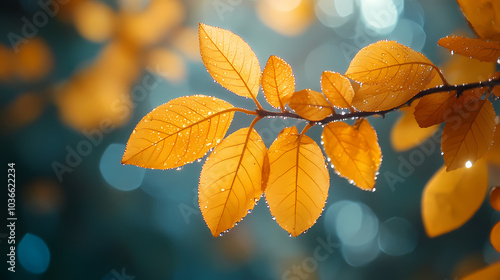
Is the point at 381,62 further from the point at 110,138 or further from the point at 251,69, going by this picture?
the point at 110,138

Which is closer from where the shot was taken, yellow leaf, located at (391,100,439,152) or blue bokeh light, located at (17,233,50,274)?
yellow leaf, located at (391,100,439,152)

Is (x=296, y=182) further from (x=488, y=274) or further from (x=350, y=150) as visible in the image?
(x=488, y=274)

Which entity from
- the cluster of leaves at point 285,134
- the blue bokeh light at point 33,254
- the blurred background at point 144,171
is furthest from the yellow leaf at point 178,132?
the blue bokeh light at point 33,254

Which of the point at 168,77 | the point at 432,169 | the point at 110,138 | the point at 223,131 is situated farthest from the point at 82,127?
the point at 432,169

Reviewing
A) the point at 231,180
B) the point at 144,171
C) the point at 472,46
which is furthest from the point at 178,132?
the point at 144,171

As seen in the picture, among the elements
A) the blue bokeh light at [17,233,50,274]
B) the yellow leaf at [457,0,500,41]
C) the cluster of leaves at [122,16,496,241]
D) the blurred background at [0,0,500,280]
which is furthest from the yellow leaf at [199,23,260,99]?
the blue bokeh light at [17,233,50,274]

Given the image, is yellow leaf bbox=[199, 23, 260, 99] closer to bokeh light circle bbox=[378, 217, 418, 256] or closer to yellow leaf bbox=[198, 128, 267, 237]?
yellow leaf bbox=[198, 128, 267, 237]
